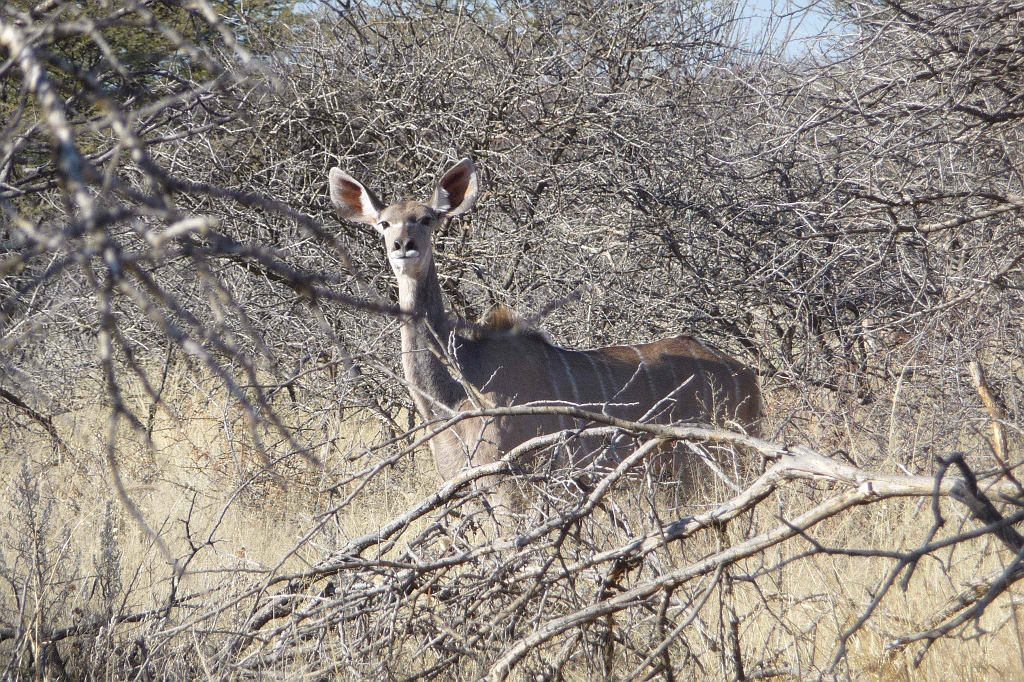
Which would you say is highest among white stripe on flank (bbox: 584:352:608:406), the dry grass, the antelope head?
the antelope head

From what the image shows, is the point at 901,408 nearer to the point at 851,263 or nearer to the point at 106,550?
the point at 851,263

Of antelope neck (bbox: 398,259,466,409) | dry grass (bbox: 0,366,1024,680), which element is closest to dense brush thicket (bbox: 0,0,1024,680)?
dry grass (bbox: 0,366,1024,680)

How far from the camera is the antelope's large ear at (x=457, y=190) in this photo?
17.5 feet

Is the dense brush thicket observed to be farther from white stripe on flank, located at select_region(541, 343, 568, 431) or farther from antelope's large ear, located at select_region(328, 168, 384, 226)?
antelope's large ear, located at select_region(328, 168, 384, 226)

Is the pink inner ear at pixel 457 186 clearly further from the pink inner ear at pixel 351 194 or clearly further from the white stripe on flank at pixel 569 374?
the white stripe on flank at pixel 569 374

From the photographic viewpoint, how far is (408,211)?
17.3 ft

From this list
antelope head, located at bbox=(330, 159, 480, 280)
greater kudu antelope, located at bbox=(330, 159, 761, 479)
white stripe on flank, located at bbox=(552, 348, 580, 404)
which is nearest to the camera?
greater kudu antelope, located at bbox=(330, 159, 761, 479)

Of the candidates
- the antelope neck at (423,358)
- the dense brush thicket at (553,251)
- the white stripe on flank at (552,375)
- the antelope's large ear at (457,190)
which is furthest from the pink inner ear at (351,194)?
the white stripe on flank at (552,375)

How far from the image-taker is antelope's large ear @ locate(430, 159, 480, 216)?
5340 millimetres

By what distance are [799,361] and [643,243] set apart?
1.25m

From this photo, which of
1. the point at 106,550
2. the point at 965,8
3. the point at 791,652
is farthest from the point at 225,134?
the point at 791,652

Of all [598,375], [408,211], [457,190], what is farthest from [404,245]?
[598,375]

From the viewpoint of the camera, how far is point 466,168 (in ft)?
17.7

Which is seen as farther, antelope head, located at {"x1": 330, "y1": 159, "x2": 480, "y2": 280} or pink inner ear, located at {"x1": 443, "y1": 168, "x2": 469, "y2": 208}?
pink inner ear, located at {"x1": 443, "y1": 168, "x2": 469, "y2": 208}
